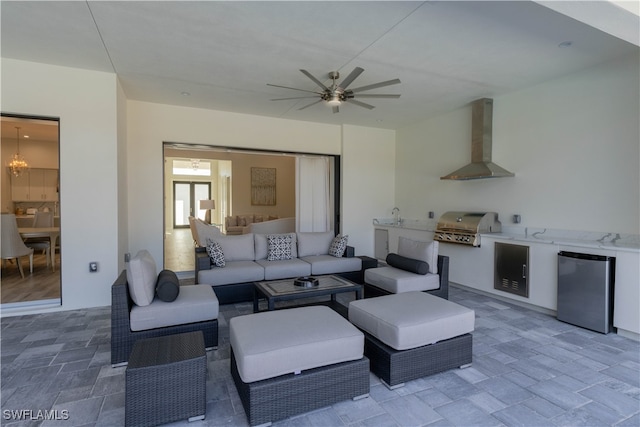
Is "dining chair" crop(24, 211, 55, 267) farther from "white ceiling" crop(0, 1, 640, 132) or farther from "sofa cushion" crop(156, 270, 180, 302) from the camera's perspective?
"sofa cushion" crop(156, 270, 180, 302)

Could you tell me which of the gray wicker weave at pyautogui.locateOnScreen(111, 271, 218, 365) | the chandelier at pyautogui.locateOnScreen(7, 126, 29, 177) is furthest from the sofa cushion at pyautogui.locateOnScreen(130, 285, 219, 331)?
the chandelier at pyautogui.locateOnScreen(7, 126, 29, 177)

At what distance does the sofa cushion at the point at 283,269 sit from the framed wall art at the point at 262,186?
5.92m

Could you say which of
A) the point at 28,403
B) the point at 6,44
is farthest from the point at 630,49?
the point at 6,44

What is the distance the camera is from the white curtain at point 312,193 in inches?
258

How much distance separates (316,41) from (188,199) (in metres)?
13.1

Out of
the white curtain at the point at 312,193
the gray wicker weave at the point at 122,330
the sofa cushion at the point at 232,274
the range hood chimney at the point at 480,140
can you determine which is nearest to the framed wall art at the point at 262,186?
the white curtain at the point at 312,193

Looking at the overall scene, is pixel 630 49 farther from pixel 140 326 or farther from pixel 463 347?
pixel 140 326

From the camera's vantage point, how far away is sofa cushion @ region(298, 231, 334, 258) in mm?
5238

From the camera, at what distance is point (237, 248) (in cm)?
478

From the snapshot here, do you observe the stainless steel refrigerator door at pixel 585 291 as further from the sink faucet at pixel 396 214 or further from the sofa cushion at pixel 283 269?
the sink faucet at pixel 396 214

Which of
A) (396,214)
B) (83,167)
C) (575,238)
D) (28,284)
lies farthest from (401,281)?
(28,284)

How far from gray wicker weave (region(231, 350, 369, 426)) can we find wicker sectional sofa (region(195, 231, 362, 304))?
205 centimetres

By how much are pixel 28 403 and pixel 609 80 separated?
19.6 ft

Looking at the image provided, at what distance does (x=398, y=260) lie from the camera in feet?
13.9
